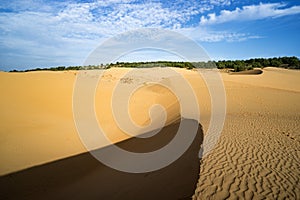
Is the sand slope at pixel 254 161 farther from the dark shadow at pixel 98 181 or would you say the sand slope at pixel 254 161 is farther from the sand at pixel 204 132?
the dark shadow at pixel 98 181

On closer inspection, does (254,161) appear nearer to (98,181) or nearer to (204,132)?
(204,132)

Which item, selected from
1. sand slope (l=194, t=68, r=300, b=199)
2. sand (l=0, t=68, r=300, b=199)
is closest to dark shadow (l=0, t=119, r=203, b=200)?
sand (l=0, t=68, r=300, b=199)

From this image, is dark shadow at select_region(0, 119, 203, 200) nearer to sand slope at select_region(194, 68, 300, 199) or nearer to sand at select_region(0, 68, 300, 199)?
sand at select_region(0, 68, 300, 199)

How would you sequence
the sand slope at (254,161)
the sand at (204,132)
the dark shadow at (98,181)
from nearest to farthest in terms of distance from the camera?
the sand slope at (254,161), the sand at (204,132), the dark shadow at (98,181)

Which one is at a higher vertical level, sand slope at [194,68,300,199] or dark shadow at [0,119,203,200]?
sand slope at [194,68,300,199]

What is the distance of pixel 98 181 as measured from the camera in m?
6.39

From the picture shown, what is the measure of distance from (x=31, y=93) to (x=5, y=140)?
5715 millimetres

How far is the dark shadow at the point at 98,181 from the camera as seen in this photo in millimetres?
5066

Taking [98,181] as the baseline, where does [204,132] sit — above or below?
above

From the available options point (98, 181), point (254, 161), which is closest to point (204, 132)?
point (254, 161)

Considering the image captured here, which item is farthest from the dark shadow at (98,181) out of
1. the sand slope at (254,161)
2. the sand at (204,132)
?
the sand slope at (254,161)

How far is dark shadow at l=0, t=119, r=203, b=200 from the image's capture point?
5.07 meters

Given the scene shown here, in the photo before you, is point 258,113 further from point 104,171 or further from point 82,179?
point 82,179

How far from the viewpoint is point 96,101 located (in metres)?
15.4
